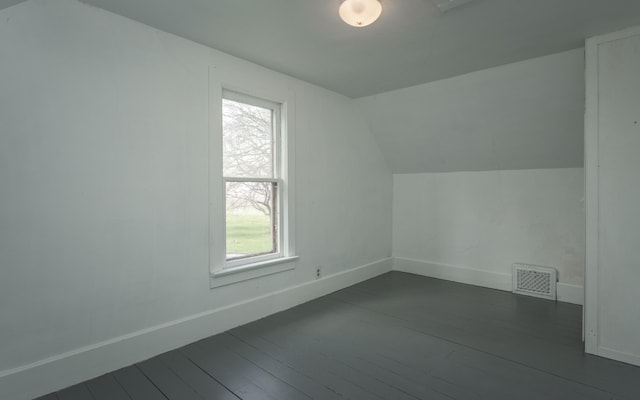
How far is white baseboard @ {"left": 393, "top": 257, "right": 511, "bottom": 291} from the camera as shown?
406cm

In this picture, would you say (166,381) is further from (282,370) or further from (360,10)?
(360,10)

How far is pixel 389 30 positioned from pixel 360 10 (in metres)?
0.53

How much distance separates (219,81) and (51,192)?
1.49 metres

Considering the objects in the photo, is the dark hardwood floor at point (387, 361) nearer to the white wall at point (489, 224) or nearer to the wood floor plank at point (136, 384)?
the wood floor plank at point (136, 384)

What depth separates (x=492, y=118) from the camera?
11.7ft

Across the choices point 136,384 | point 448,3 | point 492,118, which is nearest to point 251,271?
point 136,384

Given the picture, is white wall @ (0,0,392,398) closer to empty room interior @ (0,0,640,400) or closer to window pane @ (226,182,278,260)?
empty room interior @ (0,0,640,400)

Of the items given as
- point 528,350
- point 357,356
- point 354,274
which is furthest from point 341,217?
point 528,350

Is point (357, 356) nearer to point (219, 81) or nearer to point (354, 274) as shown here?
point (354, 274)

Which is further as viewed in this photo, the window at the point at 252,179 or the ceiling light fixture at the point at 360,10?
the window at the point at 252,179

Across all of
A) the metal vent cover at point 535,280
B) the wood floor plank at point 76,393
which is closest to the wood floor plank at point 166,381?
the wood floor plank at point 76,393

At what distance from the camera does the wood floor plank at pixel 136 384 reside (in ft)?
6.44

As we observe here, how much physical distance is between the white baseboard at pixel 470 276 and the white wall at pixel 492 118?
4.39 ft

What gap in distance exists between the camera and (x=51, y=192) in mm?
2016
